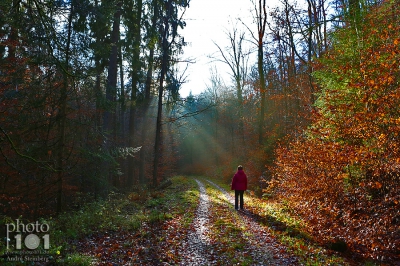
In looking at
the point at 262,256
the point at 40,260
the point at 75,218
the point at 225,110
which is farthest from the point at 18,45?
the point at 225,110

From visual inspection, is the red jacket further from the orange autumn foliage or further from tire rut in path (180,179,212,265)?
tire rut in path (180,179,212,265)

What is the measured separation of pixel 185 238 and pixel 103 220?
331 centimetres

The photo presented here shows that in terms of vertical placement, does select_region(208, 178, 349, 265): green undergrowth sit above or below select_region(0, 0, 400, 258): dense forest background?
below

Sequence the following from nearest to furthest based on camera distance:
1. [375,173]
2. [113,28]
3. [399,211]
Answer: [399,211], [375,173], [113,28]

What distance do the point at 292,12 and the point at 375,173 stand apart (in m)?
16.3

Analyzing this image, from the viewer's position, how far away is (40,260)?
569 centimetres

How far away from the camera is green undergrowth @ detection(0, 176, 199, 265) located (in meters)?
6.15

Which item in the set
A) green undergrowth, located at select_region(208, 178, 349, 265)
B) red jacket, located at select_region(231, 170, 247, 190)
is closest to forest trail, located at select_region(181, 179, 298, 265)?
green undergrowth, located at select_region(208, 178, 349, 265)

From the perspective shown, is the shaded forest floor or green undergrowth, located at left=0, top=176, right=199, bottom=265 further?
the shaded forest floor

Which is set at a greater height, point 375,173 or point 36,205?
point 375,173

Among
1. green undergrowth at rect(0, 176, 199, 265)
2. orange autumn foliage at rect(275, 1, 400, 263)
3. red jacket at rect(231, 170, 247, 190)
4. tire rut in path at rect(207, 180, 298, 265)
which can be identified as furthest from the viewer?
red jacket at rect(231, 170, 247, 190)

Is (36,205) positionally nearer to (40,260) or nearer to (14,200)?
(14,200)

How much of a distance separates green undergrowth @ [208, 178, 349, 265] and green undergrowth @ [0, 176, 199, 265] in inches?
113

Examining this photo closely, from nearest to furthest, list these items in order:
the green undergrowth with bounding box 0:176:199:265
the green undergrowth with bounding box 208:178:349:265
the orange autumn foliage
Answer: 1. the green undergrowth with bounding box 0:176:199:265
2. the green undergrowth with bounding box 208:178:349:265
3. the orange autumn foliage
